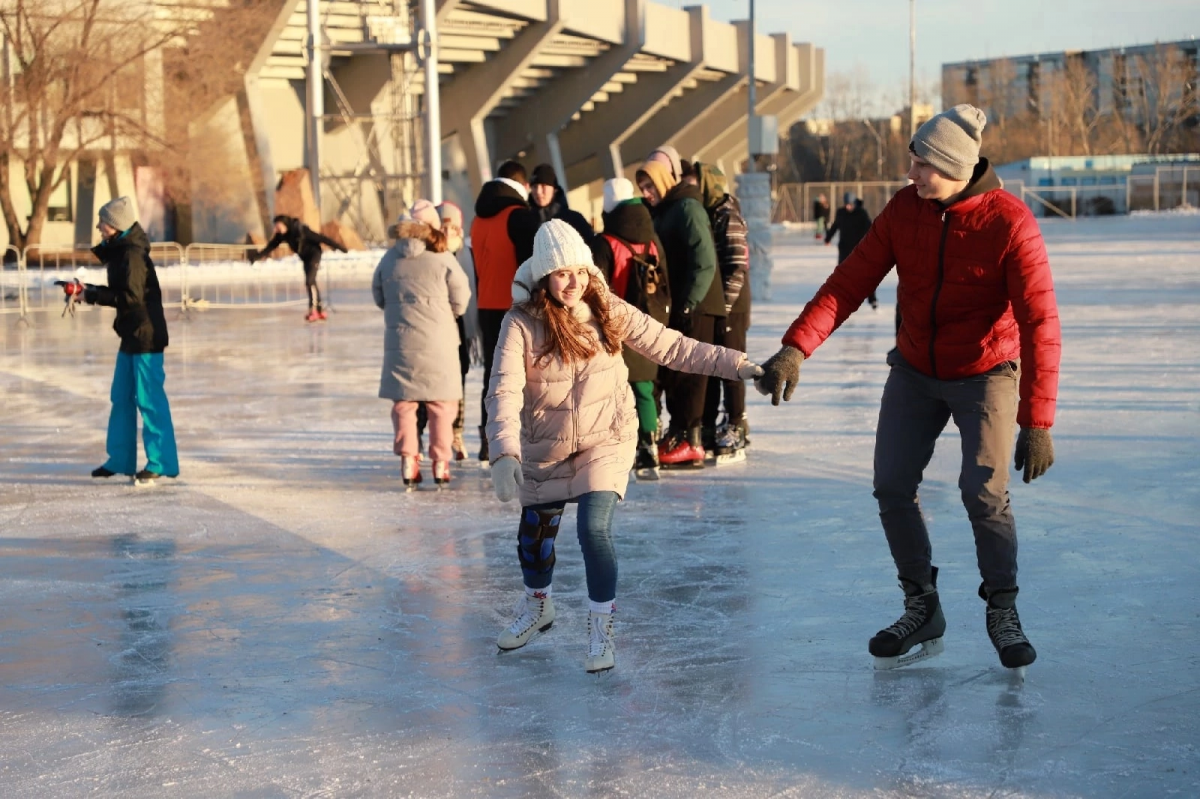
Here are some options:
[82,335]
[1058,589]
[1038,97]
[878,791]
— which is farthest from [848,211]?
[1038,97]

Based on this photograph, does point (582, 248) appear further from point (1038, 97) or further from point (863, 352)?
point (1038, 97)

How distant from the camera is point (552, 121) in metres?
49.6

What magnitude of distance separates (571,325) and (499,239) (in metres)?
3.52

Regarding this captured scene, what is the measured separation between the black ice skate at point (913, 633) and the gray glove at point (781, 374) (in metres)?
0.76

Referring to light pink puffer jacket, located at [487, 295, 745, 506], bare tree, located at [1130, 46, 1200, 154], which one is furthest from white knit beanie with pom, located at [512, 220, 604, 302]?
bare tree, located at [1130, 46, 1200, 154]

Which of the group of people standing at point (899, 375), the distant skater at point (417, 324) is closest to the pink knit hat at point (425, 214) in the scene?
the distant skater at point (417, 324)

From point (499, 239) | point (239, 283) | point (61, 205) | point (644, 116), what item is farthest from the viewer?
point (644, 116)

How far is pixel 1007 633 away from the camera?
4590mm

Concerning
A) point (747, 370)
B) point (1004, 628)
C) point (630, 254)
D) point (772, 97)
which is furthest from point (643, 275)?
point (772, 97)

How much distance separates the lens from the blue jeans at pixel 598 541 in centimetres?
473

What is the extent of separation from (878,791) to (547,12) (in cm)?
3802

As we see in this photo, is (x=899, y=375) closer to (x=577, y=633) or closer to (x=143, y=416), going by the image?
(x=577, y=633)

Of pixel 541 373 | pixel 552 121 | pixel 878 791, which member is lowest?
pixel 878 791

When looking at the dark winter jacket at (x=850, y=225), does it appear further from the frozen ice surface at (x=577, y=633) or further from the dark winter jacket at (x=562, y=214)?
the dark winter jacket at (x=562, y=214)
